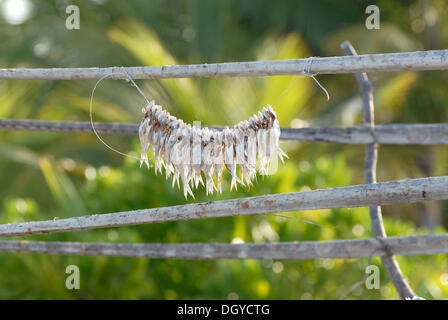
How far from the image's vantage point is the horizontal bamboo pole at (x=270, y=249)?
1.45 meters

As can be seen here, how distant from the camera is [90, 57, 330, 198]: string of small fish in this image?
3.30 ft

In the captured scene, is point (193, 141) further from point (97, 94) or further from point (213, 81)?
point (97, 94)

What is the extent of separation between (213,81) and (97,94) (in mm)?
1517

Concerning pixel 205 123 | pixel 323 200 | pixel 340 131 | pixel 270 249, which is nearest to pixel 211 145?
pixel 323 200

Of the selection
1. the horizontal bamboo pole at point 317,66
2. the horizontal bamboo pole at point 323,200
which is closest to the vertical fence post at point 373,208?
the horizontal bamboo pole at point 323,200

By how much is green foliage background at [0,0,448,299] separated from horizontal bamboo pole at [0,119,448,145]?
2.94 feet

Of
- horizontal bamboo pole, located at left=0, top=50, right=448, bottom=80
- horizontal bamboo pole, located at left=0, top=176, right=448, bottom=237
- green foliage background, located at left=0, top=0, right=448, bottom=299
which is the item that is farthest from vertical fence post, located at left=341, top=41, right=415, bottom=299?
green foliage background, located at left=0, top=0, right=448, bottom=299

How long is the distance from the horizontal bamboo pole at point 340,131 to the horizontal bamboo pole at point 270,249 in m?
0.30

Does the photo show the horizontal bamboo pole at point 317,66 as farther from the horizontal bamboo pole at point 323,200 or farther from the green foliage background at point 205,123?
the green foliage background at point 205,123

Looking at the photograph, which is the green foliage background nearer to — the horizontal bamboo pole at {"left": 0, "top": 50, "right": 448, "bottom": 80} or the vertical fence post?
the vertical fence post

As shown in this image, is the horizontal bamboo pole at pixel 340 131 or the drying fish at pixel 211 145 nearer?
the drying fish at pixel 211 145

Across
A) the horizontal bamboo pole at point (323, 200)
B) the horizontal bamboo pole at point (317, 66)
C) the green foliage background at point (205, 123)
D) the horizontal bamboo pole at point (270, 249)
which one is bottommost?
the horizontal bamboo pole at point (323, 200)

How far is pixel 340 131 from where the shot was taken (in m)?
1.69
